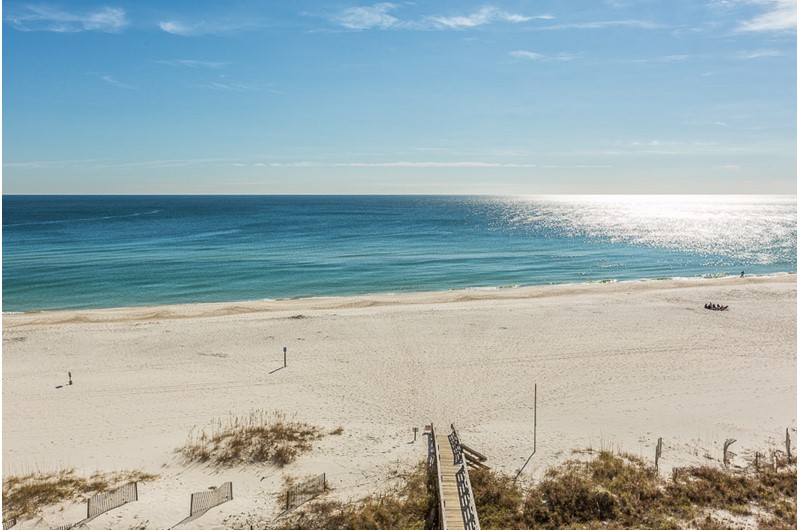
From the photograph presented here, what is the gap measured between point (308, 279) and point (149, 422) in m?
29.9

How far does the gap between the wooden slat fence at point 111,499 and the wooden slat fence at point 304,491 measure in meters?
4.25

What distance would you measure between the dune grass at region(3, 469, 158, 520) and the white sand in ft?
1.90

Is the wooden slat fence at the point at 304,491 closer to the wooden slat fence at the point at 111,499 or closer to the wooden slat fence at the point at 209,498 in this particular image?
the wooden slat fence at the point at 209,498

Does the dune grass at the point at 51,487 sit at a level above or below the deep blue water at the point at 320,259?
below

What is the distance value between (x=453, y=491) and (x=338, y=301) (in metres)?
27.4

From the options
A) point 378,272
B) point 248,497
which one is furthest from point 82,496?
point 378,272

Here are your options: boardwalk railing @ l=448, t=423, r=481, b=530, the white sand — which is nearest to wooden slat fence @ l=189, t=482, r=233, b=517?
the white sand

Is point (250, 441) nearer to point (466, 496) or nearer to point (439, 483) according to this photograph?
point (439, 483)

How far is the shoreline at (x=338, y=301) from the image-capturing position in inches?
1416

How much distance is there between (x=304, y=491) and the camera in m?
14.4

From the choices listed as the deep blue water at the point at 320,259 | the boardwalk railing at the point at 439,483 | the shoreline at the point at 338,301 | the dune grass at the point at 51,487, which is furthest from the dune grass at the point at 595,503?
the deep blue water at the point at 320,259

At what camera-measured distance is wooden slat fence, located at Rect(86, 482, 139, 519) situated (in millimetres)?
13250

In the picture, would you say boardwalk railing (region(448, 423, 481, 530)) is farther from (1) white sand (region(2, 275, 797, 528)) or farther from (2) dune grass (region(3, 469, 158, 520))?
(2) dune grass (region(3, 469, 158, 520))

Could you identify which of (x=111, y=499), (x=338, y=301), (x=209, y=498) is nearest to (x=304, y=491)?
(x=209, y=498)
